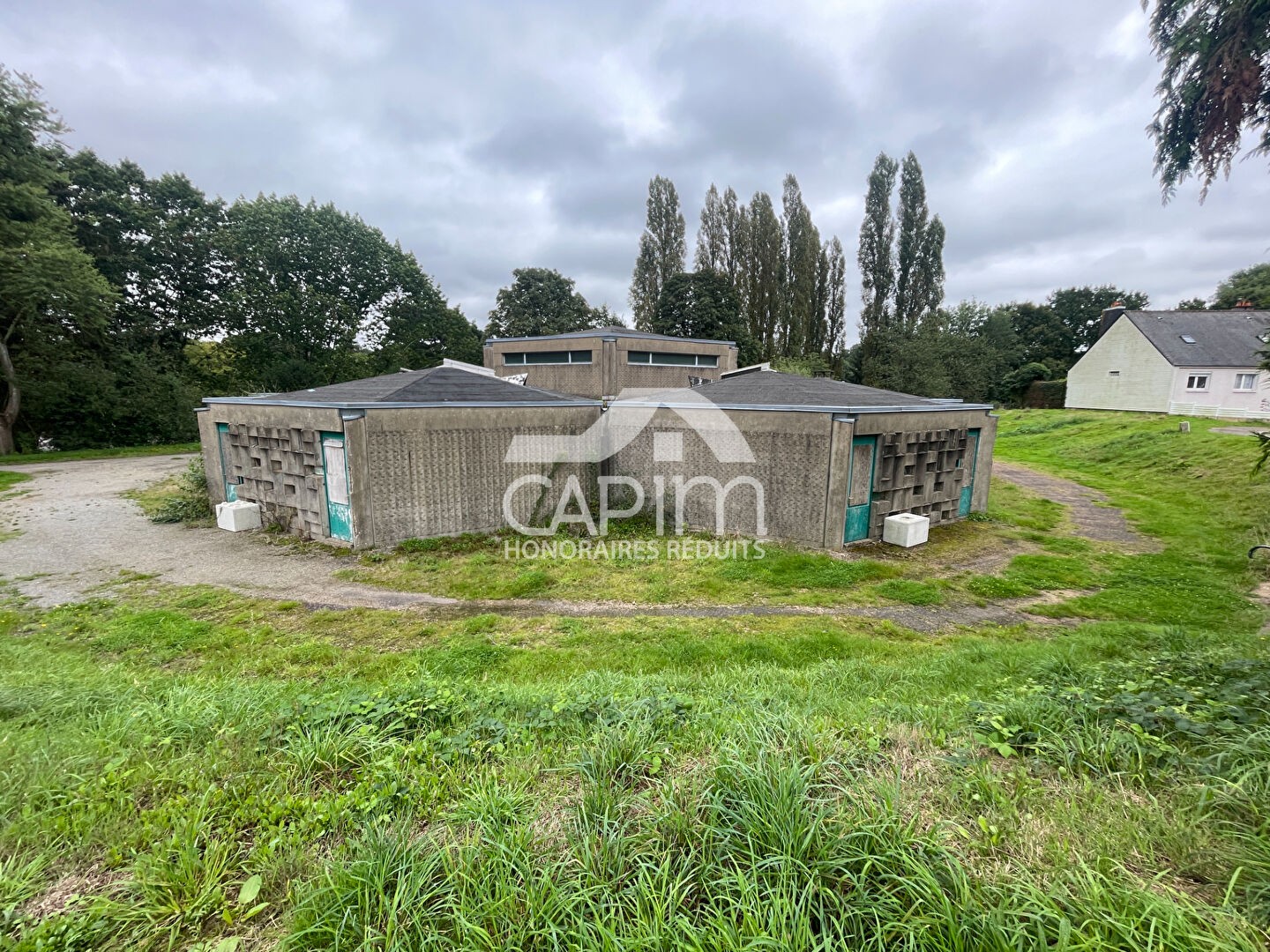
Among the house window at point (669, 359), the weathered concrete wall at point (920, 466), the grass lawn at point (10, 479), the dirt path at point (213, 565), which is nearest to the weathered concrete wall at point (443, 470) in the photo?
the dirt path at point (213, 565)

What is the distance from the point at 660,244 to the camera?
124 ft

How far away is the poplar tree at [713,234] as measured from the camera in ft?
118

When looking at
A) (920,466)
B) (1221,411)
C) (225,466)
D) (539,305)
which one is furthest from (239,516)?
(1221,411)

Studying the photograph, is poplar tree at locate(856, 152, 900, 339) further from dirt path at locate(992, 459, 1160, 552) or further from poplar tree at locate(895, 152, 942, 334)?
dirt path at locate(992, 459, 1160, 552)

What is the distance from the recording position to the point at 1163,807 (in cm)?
233

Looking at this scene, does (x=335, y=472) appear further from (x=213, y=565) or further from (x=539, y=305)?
(x=539, y=305)

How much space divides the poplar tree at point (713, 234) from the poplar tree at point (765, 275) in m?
1.86

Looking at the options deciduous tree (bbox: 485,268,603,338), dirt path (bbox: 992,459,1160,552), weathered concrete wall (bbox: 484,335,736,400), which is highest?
deciduous tree (bbox: 485,268,603,338)

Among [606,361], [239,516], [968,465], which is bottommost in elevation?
[239,516]

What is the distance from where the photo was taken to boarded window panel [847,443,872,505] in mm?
10273

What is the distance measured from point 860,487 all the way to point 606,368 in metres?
10.7

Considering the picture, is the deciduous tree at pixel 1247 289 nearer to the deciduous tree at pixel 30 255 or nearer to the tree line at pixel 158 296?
the tree line at pixel 158 296

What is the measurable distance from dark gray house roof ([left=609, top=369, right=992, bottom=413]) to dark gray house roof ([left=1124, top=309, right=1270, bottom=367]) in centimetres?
2191

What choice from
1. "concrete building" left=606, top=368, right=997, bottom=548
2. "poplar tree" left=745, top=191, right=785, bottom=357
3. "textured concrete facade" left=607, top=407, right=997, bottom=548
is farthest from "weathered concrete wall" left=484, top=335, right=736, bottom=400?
"poplar tree" left=745, top=191, right=785, bottom=357
